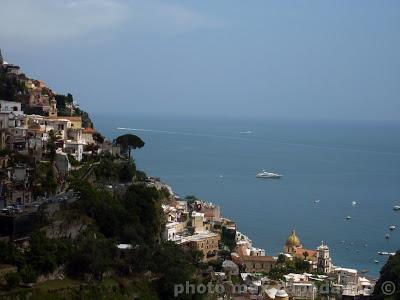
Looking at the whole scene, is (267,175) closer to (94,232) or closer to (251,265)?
(251,265)

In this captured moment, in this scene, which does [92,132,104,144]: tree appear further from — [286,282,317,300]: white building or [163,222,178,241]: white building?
[286,282,317,300]: white building

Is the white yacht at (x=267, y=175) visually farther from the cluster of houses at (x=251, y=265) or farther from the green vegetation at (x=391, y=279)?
the green vegetation at (x=391, y=279)

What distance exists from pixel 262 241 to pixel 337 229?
6428mm

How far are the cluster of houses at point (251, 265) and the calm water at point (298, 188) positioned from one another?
4.21 m

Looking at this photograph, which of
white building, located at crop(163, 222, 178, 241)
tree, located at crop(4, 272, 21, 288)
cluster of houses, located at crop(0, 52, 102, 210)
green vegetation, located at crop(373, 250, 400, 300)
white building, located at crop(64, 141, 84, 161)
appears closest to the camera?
tree, located at crop(4, 272, 21, 288)

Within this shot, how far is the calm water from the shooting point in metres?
33.3

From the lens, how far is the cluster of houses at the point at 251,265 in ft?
61.8

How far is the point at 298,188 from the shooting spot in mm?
51375

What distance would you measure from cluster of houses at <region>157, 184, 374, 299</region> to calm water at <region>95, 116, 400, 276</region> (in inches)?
166

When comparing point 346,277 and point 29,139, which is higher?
point 29,139

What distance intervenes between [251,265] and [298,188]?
29.5 metres

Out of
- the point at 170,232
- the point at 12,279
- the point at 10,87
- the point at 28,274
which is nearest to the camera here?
the point at 12,279

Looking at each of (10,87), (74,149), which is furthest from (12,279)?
(10,87)

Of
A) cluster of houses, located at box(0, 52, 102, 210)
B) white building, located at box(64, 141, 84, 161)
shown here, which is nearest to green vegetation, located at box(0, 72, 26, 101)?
cluster of houses, located at box(0, 52, 102, 210)
